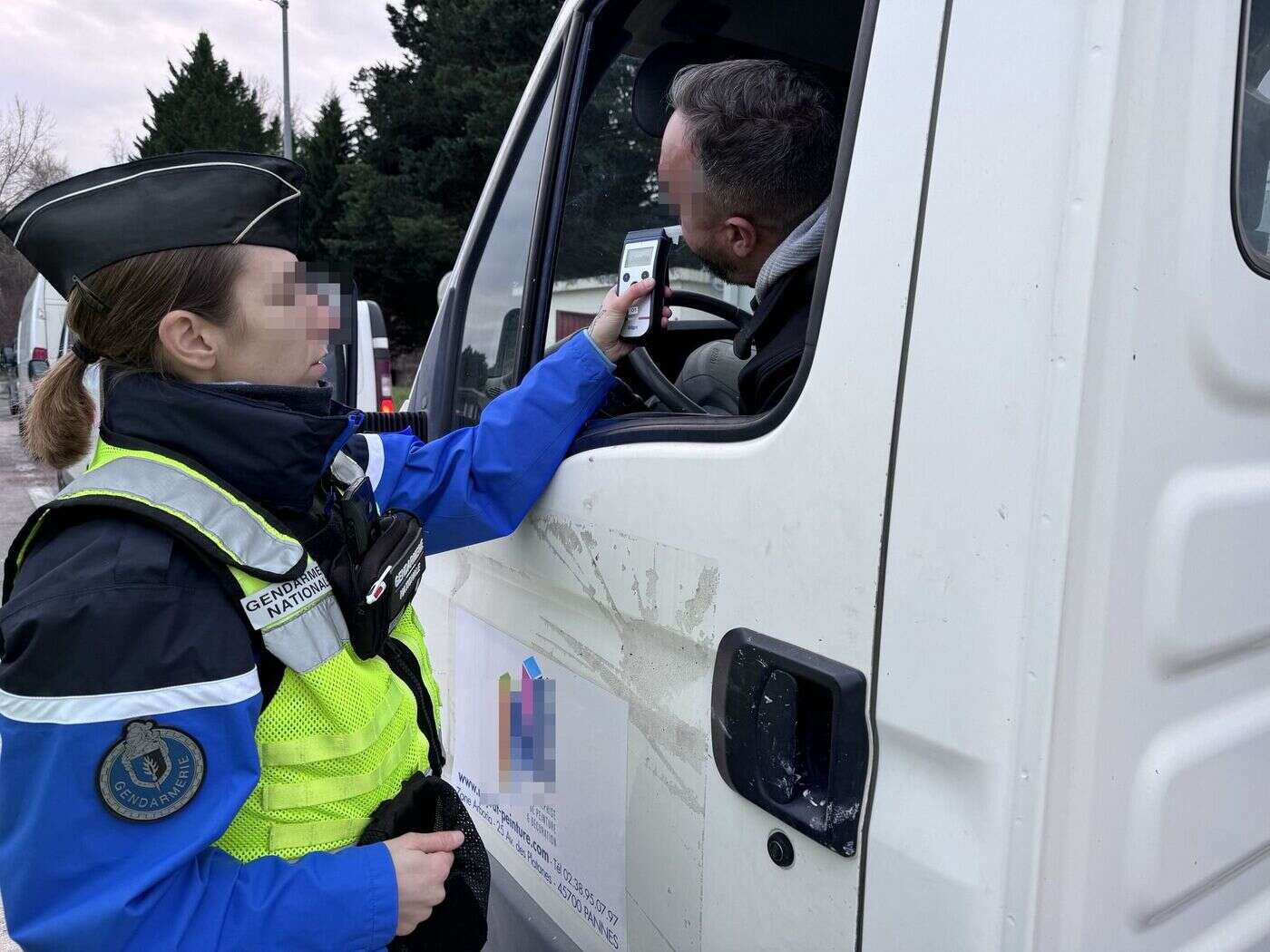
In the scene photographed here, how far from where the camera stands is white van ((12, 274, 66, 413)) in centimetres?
860

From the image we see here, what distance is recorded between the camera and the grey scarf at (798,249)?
1387 mm

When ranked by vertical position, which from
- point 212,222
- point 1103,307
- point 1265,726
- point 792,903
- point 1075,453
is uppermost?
point 212,222

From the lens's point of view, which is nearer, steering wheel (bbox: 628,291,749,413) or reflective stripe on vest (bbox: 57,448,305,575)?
reflective stripe on vest (bbox: 57,448,305,575)

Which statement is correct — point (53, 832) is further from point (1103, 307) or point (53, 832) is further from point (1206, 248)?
point (1206, 248)

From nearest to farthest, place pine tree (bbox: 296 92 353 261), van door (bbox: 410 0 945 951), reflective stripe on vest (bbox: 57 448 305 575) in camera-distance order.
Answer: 1. van door (bbox: 410 0 945 951)
2. reflective stripe on vest (bbox: 57 448 305 575)
3. pine tree (bbox: 296 92 353 261)

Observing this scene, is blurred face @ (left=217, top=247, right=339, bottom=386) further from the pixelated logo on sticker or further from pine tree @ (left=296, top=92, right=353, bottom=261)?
pine tree @ (left=296, top=92, right=353, bottom=261)

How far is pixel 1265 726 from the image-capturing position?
1.00m

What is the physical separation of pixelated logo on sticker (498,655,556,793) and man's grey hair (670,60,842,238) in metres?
0.88

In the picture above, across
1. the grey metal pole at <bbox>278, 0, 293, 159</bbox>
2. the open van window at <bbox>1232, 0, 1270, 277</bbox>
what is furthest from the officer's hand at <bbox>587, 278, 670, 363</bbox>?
the grey metal pole at <bbox>278, 0, 293, 159</bbox>

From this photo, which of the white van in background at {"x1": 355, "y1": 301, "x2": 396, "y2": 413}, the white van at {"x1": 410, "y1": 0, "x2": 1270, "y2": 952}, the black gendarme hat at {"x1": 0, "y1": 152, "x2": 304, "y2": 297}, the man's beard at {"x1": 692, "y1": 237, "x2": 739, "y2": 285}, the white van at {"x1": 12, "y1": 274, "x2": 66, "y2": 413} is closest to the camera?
the white van at {"x1": 410, "y1": 0, "x2": 1270, "y2": 952}

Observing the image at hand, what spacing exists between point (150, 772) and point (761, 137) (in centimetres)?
128

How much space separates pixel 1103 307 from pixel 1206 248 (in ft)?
0.49

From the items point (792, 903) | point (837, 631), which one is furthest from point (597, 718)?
point (837, 631)

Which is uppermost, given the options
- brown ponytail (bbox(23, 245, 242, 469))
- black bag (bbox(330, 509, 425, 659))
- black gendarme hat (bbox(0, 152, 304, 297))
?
black gendarme hat (bbox(0, 152, 304, 297))
